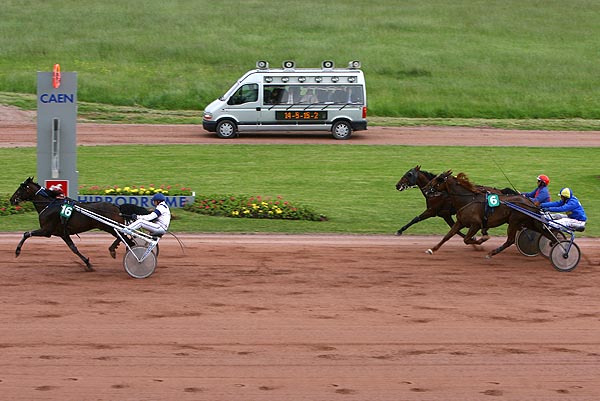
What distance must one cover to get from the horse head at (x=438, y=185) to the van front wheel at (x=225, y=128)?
17357 mm

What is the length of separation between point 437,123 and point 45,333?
29539 millimetres

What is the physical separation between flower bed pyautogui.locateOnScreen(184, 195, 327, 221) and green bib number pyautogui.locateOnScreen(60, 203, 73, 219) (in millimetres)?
6309

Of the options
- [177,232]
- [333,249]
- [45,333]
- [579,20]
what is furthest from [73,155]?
[579,20]

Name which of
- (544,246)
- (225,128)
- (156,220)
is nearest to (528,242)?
(544,246)

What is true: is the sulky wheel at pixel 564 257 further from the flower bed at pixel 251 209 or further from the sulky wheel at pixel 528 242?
the flower bed at pixel 251 209

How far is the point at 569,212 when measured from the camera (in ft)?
54.2

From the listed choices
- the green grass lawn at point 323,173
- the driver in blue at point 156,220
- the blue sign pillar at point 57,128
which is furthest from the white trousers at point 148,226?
the blue sign pillar at point 57,128

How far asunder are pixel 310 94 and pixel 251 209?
1380 cm

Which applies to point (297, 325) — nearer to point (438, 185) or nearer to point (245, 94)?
point (438, 185)

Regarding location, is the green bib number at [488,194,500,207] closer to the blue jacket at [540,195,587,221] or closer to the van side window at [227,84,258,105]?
the blue jacket at [540,195,587,221]

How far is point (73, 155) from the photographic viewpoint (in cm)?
1936

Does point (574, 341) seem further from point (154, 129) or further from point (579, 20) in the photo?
point (579, 20)

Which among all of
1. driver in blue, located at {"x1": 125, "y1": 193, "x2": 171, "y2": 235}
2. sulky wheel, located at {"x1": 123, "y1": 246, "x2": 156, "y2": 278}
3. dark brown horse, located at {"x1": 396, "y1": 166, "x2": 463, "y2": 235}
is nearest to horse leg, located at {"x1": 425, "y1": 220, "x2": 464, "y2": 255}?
dark brown horse, located at {"x1": 396, "y1": 166, "x2": 463, "y2": 235}

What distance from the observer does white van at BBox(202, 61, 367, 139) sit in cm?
3400
